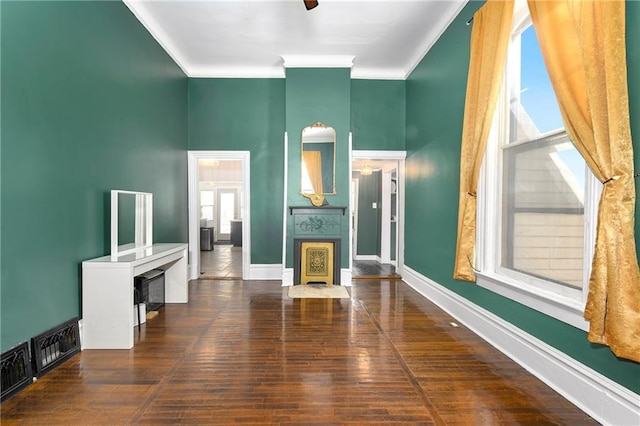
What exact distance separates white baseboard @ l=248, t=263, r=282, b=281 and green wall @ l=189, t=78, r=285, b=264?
79mm

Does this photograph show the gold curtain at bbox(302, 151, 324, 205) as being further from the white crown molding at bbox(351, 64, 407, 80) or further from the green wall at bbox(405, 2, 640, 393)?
the white crown molding at bbox(351, 64, 407, 80)

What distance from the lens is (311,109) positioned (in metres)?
4.70

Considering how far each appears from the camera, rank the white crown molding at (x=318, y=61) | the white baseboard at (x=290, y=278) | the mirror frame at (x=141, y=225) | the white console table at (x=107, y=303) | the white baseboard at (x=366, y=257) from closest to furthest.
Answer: the white console table at (x=107, y=303) < the mirror frame at (x=141, y=225) < the white crown molding at (x=318, y=61) < the white baseboard at (x=290, y=278) < the white baseboard at (x=366, y=257)

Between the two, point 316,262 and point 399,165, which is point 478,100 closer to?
point 399,165

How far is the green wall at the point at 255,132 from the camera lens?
16.5ft

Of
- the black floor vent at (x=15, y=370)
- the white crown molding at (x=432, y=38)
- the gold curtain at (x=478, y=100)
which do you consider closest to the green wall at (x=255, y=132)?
the white crown molding at (x=432, y=38)

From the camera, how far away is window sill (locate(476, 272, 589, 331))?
71.6 inches

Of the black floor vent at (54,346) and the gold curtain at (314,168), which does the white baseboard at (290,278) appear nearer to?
the gold curtain at (314,168)

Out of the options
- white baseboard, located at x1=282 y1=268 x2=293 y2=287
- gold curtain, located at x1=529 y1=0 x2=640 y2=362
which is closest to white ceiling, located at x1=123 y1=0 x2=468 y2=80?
gold curtain, located at x1=529 y1=0 x2=640 y2=362

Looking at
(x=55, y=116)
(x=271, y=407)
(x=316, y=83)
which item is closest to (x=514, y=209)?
(x=271, y=407)

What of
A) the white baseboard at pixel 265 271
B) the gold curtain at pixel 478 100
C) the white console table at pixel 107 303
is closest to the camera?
the gold curtain at pixel 478 100

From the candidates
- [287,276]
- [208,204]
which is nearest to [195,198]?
[287,276]

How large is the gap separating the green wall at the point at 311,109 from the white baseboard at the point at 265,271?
0.51m

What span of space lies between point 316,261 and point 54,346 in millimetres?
3034
